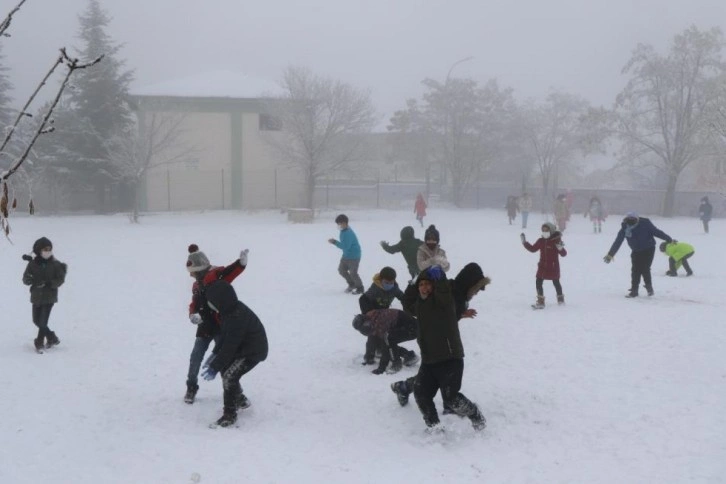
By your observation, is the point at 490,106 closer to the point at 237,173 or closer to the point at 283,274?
the point at 237,173

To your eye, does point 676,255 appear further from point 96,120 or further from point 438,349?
point 96,120

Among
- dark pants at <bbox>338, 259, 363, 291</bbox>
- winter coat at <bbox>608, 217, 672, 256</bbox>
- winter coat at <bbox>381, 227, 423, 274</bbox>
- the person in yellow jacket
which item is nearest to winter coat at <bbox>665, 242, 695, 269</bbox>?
the person in yellow jacket

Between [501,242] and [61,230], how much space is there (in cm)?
1822

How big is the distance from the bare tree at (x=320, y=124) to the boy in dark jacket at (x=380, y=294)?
31.6 metres

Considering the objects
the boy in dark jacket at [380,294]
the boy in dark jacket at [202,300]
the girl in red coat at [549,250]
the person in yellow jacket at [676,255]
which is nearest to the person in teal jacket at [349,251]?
the girl in red coat at [549,250]

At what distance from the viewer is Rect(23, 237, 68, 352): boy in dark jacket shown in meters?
9.33

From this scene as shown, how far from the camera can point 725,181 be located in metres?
43.7

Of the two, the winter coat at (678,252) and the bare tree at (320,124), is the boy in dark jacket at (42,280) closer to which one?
the winter coat at (678,252)

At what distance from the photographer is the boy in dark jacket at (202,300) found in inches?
267

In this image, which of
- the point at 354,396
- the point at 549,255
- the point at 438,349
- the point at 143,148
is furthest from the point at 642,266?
the point at 143,148

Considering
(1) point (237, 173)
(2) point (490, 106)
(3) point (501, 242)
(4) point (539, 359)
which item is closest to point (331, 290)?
(4) point (539, 359)

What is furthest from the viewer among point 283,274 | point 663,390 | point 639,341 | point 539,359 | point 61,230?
point 61,230

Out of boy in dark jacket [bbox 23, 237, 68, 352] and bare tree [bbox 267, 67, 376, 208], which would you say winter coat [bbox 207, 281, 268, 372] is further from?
bare tree [bbox 267, 67, 376, 208]

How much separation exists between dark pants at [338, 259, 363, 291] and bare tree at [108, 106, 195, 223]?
70.8ft
